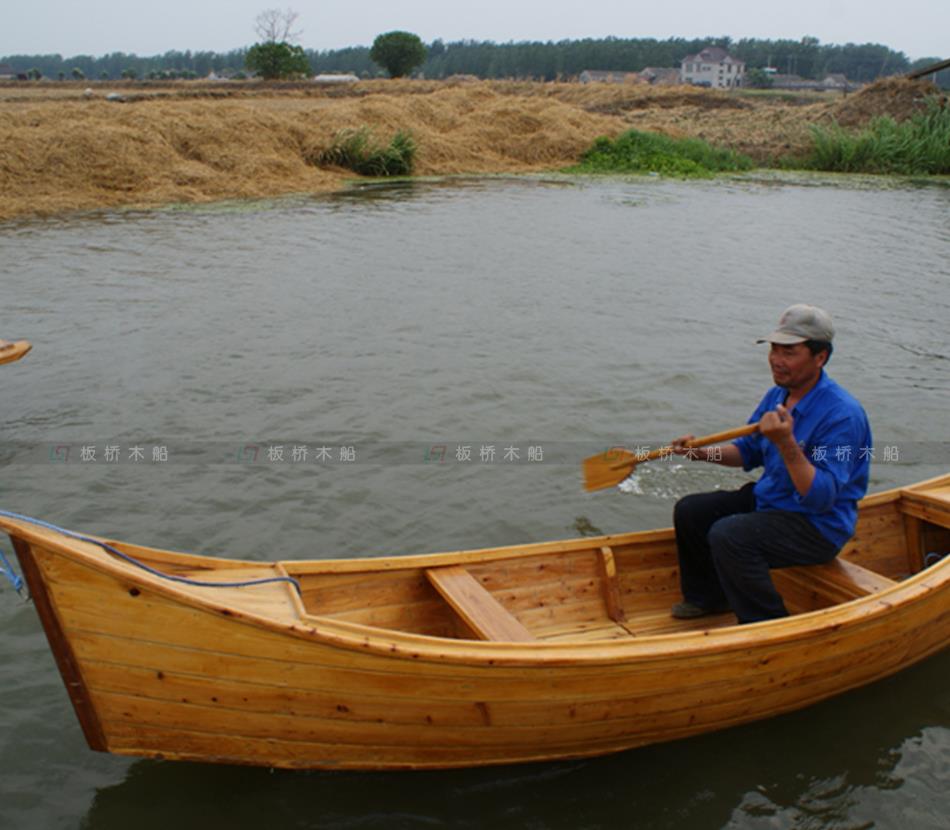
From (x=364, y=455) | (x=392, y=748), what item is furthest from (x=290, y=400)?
(x=392, y=748)

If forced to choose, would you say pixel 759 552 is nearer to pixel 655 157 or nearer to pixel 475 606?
pixel 475 606

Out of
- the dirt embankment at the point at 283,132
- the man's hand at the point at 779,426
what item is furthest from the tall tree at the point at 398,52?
the man's hand at the point at 779,426

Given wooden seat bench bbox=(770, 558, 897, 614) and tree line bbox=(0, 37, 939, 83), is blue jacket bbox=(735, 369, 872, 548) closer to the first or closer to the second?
wooden seat bench bbox=(770, 558, 897, 614)

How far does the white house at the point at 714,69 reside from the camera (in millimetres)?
121062

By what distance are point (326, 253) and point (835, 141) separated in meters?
20.7

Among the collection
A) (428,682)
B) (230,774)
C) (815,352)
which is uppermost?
(815,352)

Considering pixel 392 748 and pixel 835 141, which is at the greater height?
pixel 835 141

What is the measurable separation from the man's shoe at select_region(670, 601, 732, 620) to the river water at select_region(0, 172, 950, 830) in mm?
700

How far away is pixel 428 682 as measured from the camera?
353cm

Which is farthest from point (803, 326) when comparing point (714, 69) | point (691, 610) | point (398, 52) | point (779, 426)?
point (714, 69)

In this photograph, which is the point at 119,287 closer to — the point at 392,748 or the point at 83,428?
the point at 83,428

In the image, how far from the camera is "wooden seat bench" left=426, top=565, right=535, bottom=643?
4020 mm

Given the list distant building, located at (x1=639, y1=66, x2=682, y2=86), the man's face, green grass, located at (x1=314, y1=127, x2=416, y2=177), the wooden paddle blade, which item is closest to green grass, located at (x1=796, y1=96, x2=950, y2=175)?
green grass, located at (x1=314, y1=127, x2=416, y2=177)

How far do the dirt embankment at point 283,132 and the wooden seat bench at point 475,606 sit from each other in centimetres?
1516
